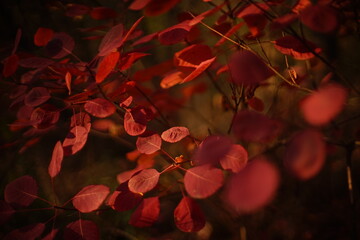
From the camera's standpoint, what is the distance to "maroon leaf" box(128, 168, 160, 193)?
0.50 meters

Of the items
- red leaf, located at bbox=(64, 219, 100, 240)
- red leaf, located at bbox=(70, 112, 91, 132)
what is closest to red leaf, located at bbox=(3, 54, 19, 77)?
red leaf, located at bbox=(70, 112, 91, 132)

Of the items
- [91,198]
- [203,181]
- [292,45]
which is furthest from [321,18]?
[91,198]

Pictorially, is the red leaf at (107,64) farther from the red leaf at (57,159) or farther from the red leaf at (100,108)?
the red leaf at (57,159)

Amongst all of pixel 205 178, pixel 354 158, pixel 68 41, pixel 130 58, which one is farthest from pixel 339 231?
pixel 68 41

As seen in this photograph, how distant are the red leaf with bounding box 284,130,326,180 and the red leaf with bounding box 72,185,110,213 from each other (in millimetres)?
375

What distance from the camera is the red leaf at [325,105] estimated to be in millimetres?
339

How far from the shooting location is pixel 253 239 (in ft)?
2.88

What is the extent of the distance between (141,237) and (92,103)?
0.72 metres

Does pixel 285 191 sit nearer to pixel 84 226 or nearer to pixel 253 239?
pixel 253 239

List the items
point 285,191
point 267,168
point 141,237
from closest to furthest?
point 267,168 → point 141,237 → point 285,191

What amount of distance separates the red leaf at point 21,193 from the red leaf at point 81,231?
0.11 m

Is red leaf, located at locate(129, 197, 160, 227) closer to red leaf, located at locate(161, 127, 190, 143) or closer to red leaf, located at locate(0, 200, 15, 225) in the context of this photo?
red leaf, located at locate(161, 127, 190, 143)

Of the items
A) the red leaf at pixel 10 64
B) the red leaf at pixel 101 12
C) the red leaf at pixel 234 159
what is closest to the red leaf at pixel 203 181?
the red leaf at pixel 234 159

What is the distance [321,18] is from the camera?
419 mm
